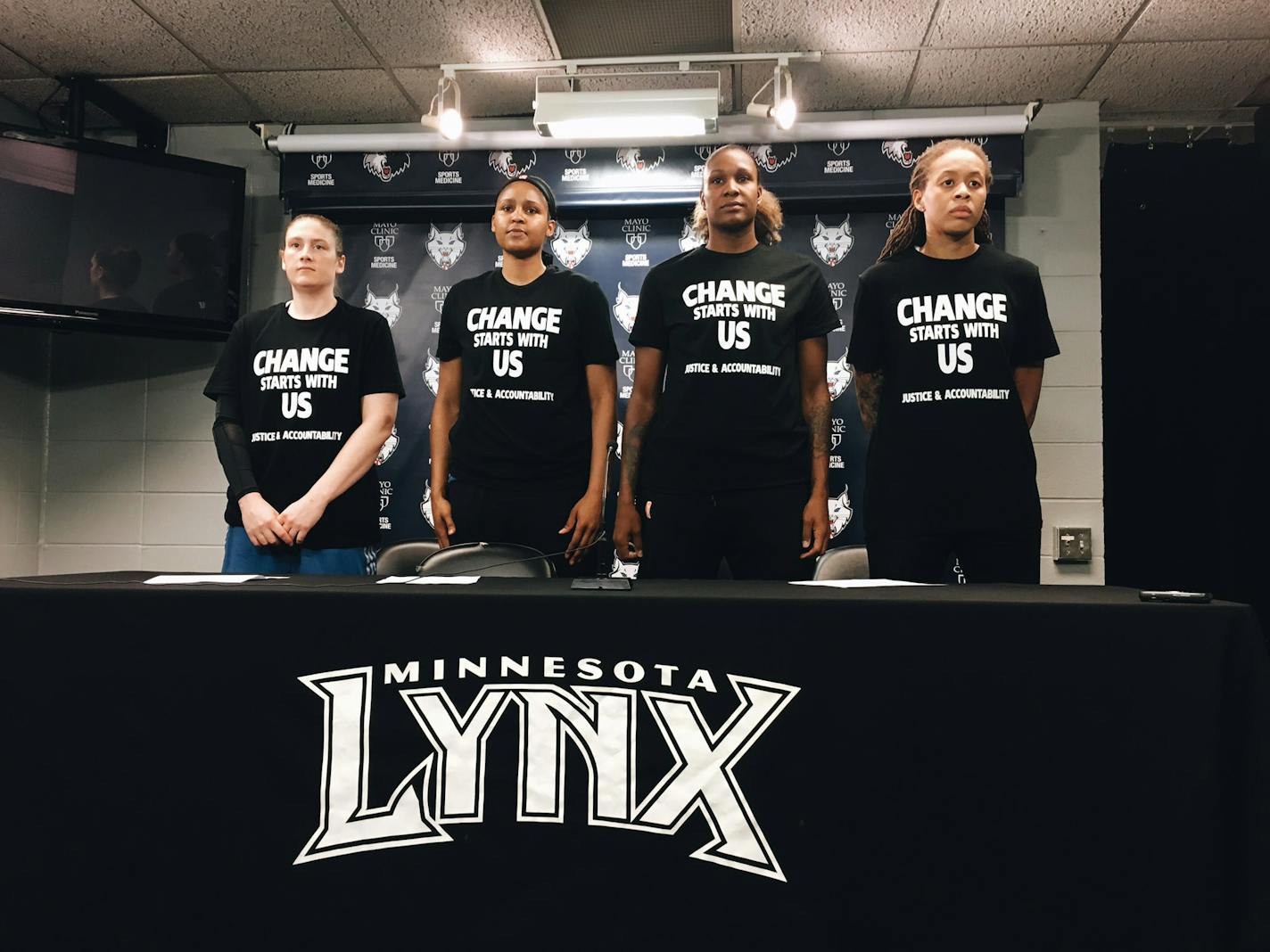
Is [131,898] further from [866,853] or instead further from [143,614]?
[866,853]

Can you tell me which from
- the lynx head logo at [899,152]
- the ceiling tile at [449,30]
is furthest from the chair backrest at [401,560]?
the lynx head logo at [899,152]

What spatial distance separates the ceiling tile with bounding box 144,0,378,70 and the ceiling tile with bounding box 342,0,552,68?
10 cm

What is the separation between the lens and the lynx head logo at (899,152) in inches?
128

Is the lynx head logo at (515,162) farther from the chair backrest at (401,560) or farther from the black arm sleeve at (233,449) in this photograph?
the chair backrest at (401,560)

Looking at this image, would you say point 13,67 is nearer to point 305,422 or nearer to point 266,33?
point 266,33

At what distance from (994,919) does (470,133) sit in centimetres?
324

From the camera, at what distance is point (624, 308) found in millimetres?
3426

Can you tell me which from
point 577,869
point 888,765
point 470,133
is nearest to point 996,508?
point 888,765

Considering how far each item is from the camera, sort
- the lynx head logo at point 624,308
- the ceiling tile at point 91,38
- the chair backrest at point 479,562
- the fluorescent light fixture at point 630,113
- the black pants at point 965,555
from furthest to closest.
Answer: the lynx head logo at point 624,308 < the fluorescent light fixture at point 630,113 < the ceiling tile at point 91,38 < the black pants at point 965,555 < the chair backrest at point 479,562

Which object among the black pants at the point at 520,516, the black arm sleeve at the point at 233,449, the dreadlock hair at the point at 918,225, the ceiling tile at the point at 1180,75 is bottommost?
the black pants at the point at 520,516

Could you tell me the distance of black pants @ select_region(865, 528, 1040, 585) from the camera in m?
1.92

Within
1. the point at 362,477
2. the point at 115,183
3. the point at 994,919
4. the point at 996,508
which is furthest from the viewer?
the point at 115,183

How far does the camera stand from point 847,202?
3.29 metres

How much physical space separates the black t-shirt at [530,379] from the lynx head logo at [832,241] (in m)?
1.30
